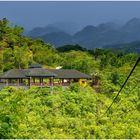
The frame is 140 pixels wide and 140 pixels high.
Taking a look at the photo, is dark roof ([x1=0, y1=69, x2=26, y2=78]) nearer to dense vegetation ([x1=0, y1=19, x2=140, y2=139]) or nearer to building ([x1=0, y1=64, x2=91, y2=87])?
building ([x1=0, y1=64, x2=91, y2=87])

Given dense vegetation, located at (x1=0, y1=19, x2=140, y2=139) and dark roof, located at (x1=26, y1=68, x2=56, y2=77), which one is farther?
dark roof, located at (x1=26, y1=68, x2=56, y2=77)

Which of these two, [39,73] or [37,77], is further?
[37,77]

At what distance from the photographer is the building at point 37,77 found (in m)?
19.3

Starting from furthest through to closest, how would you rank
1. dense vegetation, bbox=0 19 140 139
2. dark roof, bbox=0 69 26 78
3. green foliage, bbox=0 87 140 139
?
dark roof, bbox=0 69 26 78 < dense vegetation, bbox=0 19 140 139 < green foliage, bbox=0 87 140 139

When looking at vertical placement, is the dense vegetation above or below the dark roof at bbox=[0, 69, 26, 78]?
below

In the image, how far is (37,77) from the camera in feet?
64.8

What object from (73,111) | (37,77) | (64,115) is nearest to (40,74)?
(37,77)

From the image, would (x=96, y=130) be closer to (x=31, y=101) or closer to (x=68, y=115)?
(x=68, y=115)

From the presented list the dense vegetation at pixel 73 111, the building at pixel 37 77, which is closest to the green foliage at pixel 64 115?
the dense vegetation at pixel 73 111

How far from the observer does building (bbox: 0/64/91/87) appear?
1933cm

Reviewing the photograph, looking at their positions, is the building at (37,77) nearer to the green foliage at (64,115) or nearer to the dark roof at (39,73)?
the dark roof at (39,73)

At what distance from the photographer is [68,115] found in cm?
1492

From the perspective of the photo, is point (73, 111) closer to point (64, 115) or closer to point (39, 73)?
point (64, 115)

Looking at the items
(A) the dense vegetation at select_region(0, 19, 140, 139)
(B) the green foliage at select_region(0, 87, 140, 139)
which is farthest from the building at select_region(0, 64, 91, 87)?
(B) the green foliage at select_region(0, 87, 140, 139)
